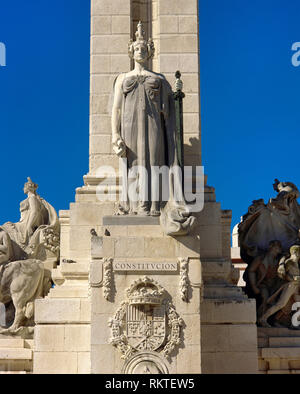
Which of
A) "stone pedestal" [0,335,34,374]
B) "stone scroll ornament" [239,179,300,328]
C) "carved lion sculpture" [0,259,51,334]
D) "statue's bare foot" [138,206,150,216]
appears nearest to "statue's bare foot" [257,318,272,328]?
"stone scroll ornament" [239,179,300,328]

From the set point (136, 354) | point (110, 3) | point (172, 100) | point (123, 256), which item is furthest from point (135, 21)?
point (136, 354)

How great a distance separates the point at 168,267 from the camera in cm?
1627

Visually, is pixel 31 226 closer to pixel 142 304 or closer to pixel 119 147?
pixel 119 147

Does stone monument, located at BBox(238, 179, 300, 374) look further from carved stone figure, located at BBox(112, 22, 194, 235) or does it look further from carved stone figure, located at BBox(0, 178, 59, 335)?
carved stone figure, located at BBox(0, 178, 59, 335)

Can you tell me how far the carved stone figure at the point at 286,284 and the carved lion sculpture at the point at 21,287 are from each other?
4.67 m

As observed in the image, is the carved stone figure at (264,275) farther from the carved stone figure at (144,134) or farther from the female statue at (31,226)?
the female statue at (31,226)

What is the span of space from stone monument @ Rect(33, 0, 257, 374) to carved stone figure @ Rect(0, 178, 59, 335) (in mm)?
741

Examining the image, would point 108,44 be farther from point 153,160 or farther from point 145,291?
point 145,291

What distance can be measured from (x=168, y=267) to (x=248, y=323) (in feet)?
7.38

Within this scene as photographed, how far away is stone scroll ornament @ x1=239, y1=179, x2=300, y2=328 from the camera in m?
19.1

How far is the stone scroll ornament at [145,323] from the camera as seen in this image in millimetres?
15945

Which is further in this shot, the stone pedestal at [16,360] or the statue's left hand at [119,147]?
the stone pedestal at [16,360]

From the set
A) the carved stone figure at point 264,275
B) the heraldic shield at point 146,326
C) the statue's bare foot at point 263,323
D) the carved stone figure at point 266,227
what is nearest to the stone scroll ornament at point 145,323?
the heraldic shield at point 146,326
